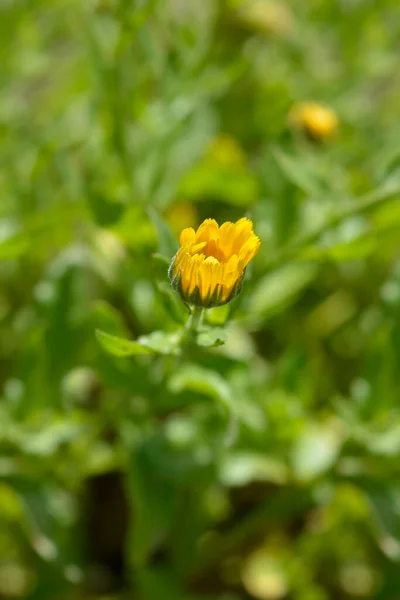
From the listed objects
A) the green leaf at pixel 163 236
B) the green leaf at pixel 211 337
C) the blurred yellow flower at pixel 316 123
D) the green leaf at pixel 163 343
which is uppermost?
the blurred yellow flower at pixel 316 123

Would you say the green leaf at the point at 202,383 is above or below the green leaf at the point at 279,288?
below

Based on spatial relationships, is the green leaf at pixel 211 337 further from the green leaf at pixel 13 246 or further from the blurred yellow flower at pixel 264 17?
the blurred yellow flower at pixel 264 17

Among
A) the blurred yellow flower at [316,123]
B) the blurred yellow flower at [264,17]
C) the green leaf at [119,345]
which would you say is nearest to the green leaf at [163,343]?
the green leaf at [119,345]

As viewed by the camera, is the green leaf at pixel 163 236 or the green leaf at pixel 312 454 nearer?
the green leaf at pixel 163 236


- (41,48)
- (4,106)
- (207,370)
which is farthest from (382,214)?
(41,48)

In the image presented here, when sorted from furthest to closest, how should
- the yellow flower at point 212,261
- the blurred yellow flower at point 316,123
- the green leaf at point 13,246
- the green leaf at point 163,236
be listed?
the blurred yellow flower at point 316,123 → the green leaf at point 13,246 → the green leaf at point 163,236 → the yellow flower at point 212,261

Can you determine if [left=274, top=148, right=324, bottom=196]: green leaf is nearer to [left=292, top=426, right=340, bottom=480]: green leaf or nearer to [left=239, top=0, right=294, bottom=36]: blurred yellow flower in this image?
[left=292, top=426, right=340, bottom=480]: green leaf

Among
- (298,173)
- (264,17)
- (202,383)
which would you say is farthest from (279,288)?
(264,17)
